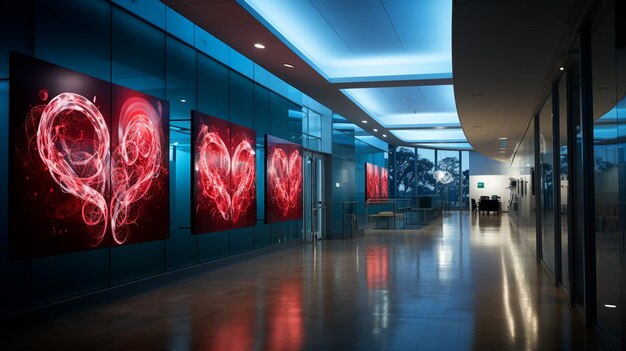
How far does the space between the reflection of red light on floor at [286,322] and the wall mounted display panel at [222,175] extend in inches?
104

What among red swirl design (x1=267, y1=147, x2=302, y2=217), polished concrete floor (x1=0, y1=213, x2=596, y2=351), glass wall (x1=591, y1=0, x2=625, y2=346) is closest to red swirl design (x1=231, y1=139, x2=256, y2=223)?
red swirl design (x1=267, y1=147, x2=302, y2=217)

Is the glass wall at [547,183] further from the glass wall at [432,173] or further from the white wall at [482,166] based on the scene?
the white wall at [482,166]

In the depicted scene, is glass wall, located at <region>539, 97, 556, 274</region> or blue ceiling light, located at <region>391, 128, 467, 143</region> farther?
blue ceiling light, located at <region>391, 128, 467, 143</region>

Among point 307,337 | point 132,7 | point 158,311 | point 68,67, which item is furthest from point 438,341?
point 132,7

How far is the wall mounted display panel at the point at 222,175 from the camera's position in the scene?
10219mm

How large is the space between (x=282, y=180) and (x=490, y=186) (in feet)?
96.1

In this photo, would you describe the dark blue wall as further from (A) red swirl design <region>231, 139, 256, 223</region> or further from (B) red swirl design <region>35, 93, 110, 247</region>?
(A) red swirl design <region>231, 139, 256, 223</region>

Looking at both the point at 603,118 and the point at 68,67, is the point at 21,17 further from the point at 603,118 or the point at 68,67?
the point at 603,118

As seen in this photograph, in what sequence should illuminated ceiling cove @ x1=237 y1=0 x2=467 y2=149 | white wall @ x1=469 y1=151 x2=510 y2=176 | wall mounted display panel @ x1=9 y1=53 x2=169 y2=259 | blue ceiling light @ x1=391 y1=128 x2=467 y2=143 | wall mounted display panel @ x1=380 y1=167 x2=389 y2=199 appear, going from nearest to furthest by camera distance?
wall mounted display panel @ x1=9 y1=53 x2=169 y2=259 < illuminated ceiling cove @ x1=237 y1=0 x2=467 y2=149 < blue ceiling light @ x1=391 y1=128 x2=467 y2=143 < wall mounted display panel @ x1=380 y1=167 x2=389 y2=199 < white wall @ x1=469 y1=151 x2=510 y2=176

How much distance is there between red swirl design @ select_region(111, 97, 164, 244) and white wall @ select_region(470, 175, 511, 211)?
34.7 m

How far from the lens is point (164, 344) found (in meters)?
5.54

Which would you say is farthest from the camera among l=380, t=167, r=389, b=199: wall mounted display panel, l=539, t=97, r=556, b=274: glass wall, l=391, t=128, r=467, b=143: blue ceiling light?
l=380, t=167, r=389, b=199: wall mounted display panel

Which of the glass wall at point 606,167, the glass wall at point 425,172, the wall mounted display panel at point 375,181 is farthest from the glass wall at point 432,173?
the glass wall at point 606,167

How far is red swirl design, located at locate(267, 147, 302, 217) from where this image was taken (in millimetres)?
13875
